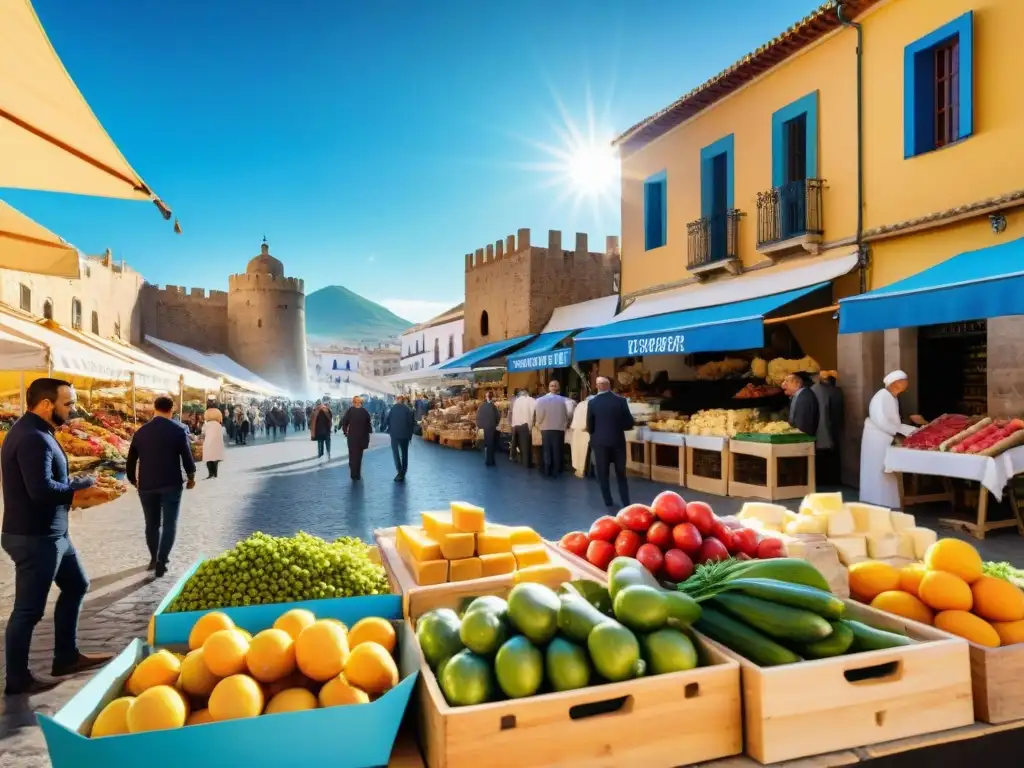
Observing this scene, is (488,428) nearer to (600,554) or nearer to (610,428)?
(610,428)

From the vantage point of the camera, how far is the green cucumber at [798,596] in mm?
2068

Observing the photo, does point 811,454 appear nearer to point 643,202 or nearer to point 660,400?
point 660,400

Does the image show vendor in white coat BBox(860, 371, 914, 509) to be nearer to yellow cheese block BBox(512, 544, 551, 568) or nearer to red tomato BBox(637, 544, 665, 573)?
red tomato BBox(637, 544, 665, 573)

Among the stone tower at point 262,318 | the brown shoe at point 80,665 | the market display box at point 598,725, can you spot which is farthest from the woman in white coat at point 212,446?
the stone tower at point 262,318

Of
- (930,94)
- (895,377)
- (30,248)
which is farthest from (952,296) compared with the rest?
(30,248)

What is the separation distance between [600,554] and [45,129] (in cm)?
379

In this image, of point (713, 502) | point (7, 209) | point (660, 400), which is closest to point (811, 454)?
point (713, 502)

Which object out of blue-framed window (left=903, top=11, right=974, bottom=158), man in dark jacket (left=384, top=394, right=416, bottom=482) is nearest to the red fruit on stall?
blue-framed window (left=903, top=11, right=974, bottom=158)

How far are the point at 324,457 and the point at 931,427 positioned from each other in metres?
13.2

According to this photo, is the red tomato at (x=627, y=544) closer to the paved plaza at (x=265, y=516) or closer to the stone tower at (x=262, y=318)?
the paved plaza at (x=265, y=516)

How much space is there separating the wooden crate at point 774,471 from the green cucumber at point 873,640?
22.6 feet

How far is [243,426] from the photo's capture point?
899 inches

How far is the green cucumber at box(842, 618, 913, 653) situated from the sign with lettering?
35.2 ft

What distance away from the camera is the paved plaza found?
423 cm
